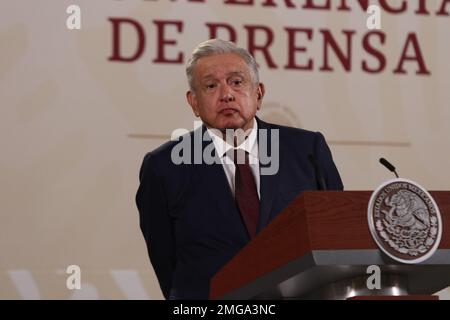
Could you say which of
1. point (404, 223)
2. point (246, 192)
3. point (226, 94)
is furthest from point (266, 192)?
point (404, 223)

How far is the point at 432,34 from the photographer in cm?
464

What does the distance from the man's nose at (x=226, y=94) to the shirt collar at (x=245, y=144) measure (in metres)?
0.12

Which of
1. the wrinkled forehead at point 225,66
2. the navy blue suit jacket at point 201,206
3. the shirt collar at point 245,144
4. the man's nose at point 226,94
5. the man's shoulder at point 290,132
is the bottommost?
the navy blue suit jacket at point 201,206

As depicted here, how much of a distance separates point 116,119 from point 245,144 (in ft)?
5.16

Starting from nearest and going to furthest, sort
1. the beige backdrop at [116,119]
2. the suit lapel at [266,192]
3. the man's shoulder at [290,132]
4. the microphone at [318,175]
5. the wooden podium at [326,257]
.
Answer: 1. the wooden podium at [326,257]
2. the microphone at [318,175]
3. the suit lapel at [266,192]
4. the man's shoulder at [290,132]
5. the beige backdrop at [116,119]

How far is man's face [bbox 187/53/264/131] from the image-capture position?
9.18 feet

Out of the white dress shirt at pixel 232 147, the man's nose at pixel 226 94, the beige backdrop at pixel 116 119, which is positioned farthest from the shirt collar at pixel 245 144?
the beige backdrop at pixel 116 119

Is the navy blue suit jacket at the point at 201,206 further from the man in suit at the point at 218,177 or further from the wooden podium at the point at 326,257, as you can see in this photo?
the wooden podium at the point at 326,257

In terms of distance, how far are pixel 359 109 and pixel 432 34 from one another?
56 cm

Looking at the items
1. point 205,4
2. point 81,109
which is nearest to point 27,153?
point 81,109

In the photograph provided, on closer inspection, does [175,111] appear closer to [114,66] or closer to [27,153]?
[114,66]

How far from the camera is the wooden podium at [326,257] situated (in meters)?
1.89

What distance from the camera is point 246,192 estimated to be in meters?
2.71
